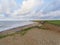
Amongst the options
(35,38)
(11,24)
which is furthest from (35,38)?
(11,24)

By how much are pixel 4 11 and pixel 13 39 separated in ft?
1.25

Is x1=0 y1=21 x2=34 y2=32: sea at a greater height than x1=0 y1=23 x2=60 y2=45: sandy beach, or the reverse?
x1=0 y1=21 x2=34 y2=32: sea

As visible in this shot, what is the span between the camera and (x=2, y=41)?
4.58ft

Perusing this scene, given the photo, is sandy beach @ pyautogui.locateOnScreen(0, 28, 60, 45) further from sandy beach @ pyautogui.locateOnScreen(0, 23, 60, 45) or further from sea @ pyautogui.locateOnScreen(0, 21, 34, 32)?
sea @ pyautogui.locateOnScreen(0, 21, 34, 32)

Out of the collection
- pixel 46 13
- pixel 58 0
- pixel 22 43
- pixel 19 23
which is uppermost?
pixel 58 0

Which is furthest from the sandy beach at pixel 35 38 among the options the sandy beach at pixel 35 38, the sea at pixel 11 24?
the sea at pixel 11 24

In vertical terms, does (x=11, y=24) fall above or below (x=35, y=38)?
above

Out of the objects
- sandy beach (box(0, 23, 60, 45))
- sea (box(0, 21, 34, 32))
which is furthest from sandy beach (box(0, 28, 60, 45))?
sea (box(0, 21, 34, 32))

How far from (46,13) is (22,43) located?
484mm

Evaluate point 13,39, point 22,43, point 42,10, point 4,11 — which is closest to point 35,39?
point 22,43

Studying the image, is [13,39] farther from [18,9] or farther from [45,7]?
[45,7]

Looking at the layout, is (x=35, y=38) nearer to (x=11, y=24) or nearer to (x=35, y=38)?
(x=35, y=38)

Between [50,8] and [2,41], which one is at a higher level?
[50,8]

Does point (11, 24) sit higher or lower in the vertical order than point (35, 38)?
higher
